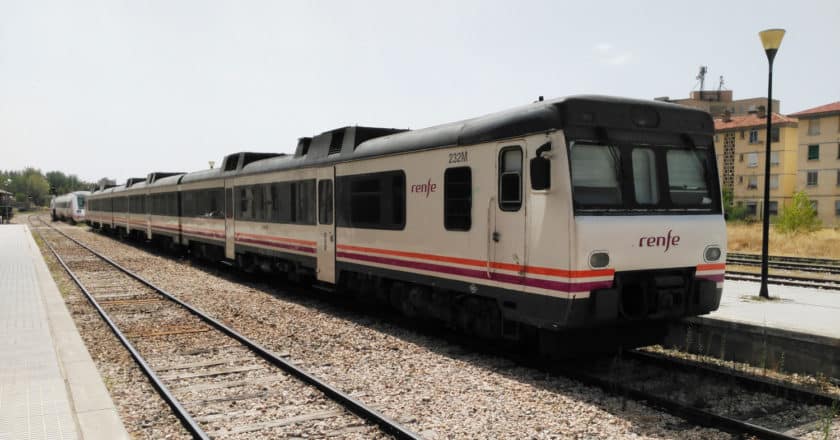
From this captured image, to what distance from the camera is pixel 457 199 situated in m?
8.34

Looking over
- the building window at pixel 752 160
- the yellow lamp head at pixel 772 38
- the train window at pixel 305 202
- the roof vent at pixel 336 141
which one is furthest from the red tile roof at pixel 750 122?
the roof vent at pixel 336 141

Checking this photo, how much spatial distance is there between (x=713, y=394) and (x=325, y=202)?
293 inches

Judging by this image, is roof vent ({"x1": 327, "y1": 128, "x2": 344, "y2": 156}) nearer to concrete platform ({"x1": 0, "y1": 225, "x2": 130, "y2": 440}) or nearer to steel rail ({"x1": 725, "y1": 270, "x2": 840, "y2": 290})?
concrete platform ({"x1": 0, "y1": 225, "x2": 130, "y2": 440})

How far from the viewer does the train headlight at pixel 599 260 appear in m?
6.62

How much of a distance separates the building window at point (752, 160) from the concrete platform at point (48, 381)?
56.5 m

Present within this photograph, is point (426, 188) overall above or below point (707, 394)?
above

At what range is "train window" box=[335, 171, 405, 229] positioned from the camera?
381 inches

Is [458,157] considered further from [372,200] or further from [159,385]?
[159,385]

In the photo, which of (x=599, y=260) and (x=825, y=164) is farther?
(x=825, y=164)

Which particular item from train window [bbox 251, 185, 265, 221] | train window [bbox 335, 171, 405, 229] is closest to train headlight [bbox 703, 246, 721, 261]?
train window [bbox 335, 171, 405, 229]

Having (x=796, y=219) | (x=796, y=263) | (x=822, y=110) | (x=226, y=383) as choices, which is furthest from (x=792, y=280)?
(x=822, y=110)

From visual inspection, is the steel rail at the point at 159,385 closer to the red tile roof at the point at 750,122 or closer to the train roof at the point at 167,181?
the train roof at the point at 167,181

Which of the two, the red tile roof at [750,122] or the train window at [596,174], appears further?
the red tile roof at [750,122]

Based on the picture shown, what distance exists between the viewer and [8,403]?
6004mm
